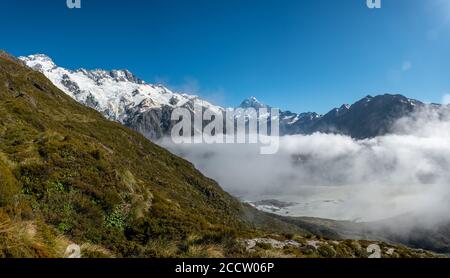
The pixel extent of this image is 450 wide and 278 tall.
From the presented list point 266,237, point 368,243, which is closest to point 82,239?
point 266,237

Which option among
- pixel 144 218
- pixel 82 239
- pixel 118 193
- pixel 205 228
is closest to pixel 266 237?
pixel 205 228

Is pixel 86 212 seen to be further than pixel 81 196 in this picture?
No

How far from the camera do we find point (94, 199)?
74.4 ft

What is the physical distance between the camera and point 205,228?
1003 inches

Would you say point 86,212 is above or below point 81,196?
below

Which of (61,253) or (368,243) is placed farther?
(368,243)

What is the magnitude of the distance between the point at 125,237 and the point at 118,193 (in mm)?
4175

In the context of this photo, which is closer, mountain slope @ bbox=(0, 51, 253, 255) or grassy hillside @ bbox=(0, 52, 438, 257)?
grassy hillside @ bbox=(0, 52, 438, 257)

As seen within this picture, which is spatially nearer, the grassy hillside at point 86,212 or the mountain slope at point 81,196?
the grassy hillside at point 86,212
